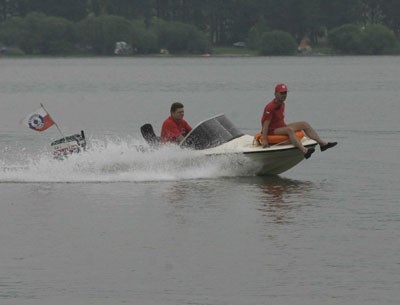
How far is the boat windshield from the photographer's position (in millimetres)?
23656

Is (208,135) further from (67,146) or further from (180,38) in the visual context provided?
(180,38)

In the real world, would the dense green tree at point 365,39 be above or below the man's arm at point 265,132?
below

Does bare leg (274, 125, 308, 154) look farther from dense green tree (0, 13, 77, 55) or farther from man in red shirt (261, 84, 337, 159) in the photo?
dense green tree (0, 13, 77, 55)

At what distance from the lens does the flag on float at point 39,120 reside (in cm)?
2425

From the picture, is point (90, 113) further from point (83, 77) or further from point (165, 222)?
point (83, 77)

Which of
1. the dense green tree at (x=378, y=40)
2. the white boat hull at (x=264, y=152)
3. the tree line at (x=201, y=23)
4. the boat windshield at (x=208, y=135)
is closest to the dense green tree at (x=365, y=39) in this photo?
the dense green tree at (x=378, y=40)

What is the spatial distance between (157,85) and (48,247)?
65609 mm

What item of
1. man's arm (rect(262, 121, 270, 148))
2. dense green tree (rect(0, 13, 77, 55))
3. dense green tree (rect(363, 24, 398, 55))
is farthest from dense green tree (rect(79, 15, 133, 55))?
man's arm (rect(262, 121, 270, 148))

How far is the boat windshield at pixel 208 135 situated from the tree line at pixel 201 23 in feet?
433

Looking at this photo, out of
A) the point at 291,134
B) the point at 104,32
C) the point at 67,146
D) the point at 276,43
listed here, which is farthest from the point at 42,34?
the point at 291,134

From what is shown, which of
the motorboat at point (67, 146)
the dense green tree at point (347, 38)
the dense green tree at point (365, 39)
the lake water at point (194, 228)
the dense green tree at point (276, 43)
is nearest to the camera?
the lake water at point (194, 228)

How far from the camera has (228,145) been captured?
2384 cm

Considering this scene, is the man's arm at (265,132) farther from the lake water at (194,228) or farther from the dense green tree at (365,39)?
the dense green tree at (365,39)

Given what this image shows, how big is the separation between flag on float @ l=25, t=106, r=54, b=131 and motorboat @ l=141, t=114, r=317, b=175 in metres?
1.70
